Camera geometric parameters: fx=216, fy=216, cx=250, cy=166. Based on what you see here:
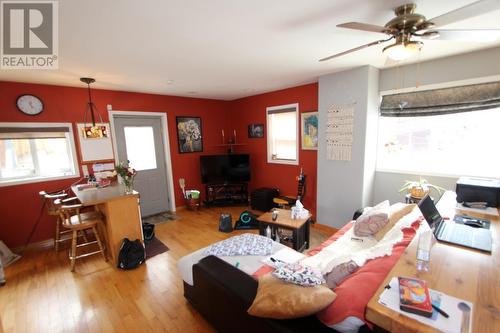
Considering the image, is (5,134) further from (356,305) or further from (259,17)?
(356,305)

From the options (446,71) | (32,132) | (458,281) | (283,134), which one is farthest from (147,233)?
(446,71)

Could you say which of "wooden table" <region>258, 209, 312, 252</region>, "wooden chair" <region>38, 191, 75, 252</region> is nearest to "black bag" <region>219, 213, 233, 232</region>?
"wooden table" <region>258, 209, 312, 252</region>

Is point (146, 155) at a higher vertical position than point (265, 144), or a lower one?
lower

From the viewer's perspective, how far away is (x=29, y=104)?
307 centimetres

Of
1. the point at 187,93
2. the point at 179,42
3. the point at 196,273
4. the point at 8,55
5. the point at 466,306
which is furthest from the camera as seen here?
the point at 187,93

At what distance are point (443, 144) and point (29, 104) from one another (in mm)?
5707

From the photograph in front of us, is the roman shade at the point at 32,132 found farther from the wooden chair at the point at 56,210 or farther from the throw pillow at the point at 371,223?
the throw pillow at the point at 371,223

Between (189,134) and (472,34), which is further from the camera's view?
(189,134)

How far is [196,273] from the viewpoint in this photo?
167cm

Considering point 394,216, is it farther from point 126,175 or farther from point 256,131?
point 256,131

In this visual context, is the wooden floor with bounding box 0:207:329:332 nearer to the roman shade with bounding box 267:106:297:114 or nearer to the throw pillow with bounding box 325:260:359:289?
the throw pillow with bounding box 325:260:359:289

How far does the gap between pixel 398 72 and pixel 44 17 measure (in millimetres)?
3771

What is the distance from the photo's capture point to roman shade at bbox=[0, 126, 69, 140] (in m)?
2.97

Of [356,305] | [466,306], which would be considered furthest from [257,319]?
[466,306]
